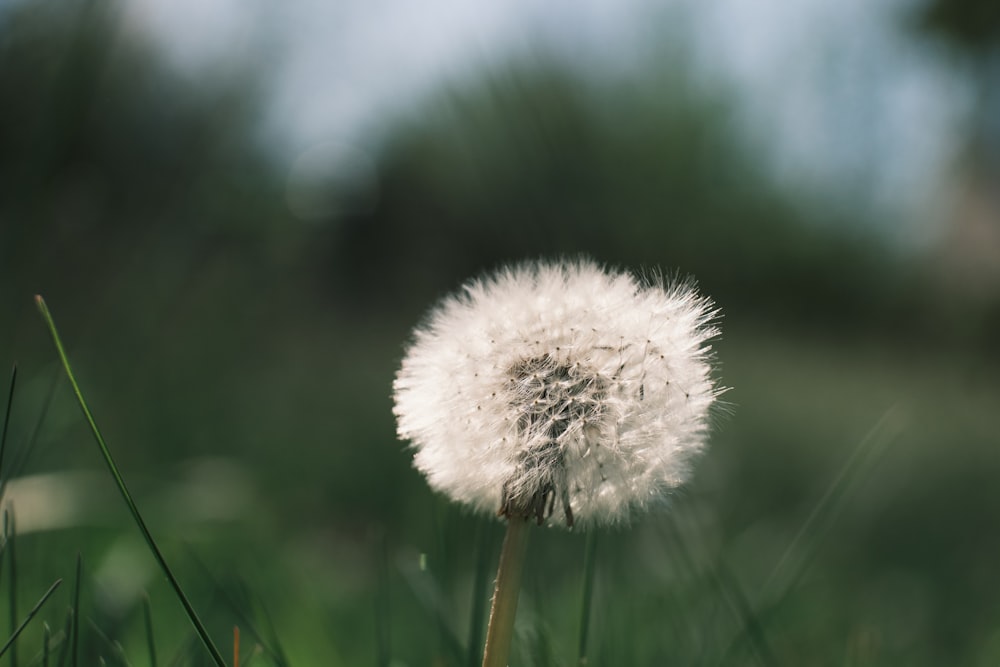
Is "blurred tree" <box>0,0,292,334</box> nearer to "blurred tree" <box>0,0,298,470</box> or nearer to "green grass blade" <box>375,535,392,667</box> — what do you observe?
"blurred tree" <box>0,0,298,470</box>

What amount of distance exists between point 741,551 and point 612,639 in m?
0.98

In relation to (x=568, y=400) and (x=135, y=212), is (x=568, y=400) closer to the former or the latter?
(x=568, y=400)

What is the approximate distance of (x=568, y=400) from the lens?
626 millimetres

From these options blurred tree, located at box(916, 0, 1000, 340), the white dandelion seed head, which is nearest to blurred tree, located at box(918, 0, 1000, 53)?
blurred tree, located at box(916, 0, 1000, 340)

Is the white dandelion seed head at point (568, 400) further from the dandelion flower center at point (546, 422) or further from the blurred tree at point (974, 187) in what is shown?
the blurred tree at point (974, 187)

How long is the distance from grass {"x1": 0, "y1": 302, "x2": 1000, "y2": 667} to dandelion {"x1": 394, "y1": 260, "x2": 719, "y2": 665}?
14cm

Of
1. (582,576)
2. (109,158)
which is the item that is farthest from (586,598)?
(109,158)

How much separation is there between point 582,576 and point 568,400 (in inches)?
24.7

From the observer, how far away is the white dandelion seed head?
587 millimetres

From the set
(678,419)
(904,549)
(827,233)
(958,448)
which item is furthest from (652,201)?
(678,419)

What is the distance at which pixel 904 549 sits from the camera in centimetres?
229

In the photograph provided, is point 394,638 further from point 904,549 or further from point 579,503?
point 904,549

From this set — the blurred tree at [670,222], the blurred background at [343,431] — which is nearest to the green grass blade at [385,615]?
the blurred background at [343,431]

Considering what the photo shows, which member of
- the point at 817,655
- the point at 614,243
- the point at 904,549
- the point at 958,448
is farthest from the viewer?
the point at 614,243
